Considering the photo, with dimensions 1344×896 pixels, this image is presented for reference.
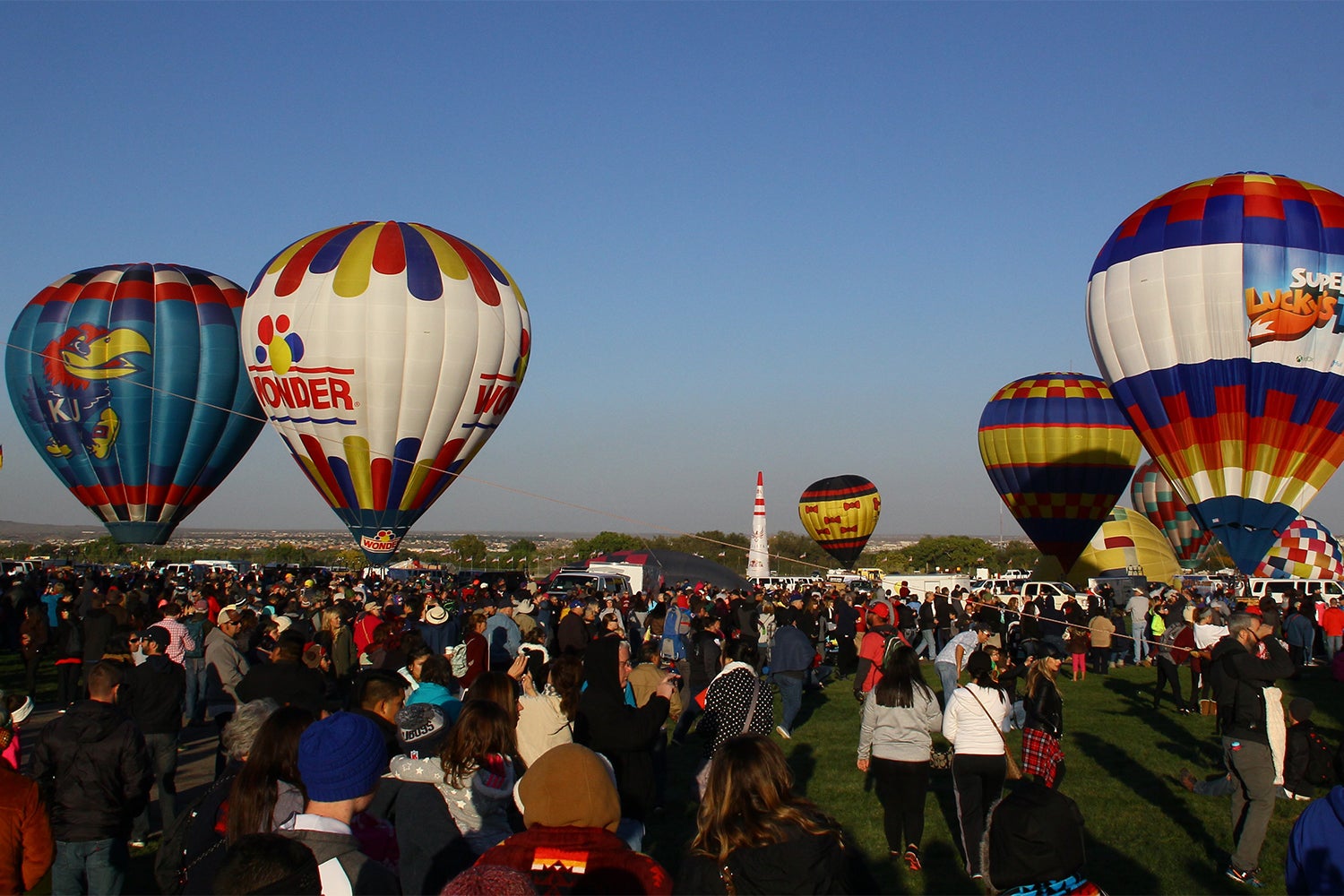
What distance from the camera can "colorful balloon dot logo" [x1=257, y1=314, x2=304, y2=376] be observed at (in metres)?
25.8

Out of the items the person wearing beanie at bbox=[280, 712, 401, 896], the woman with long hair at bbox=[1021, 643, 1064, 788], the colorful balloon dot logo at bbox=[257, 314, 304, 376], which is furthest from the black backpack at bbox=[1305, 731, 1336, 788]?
the colorful balloon dot logo at bbox=[257, 314, 304, 376]

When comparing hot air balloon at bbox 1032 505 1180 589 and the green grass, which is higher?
hot air balloon at bbox 1032 505 1180 589

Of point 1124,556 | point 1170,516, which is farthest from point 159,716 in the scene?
point 1170,516

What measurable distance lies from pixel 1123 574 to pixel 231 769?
38627 millimetres

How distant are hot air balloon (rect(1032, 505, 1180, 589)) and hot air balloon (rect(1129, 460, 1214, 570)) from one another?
758 cm

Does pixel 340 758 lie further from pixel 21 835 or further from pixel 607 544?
pixel 607 544

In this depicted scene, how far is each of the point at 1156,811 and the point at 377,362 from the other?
20467 mm

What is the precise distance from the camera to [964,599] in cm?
2105

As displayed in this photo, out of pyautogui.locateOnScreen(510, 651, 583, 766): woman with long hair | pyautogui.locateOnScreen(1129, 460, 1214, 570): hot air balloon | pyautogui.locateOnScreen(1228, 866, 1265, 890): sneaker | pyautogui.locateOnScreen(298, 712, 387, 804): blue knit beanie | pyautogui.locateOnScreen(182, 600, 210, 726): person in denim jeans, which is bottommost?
pyautogui.locateOnScreen(1228, 866, 1265, 890): sneaker

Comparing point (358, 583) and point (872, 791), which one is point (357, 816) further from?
point (358, 583)

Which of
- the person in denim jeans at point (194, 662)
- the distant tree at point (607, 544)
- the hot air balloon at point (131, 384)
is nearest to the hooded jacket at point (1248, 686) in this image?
the person in denim jeans at point (194, 662)

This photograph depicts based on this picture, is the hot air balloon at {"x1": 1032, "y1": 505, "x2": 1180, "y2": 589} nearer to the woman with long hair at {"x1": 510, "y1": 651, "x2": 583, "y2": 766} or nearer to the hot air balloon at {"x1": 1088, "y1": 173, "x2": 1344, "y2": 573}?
the hot air balloon at {"x1": 1088, "y1": 173, "x2": 1344, "y2": 573}

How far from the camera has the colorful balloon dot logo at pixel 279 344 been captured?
25.8 metres

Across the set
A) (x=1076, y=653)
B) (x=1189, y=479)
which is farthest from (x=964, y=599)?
(x=1189, y=479)
